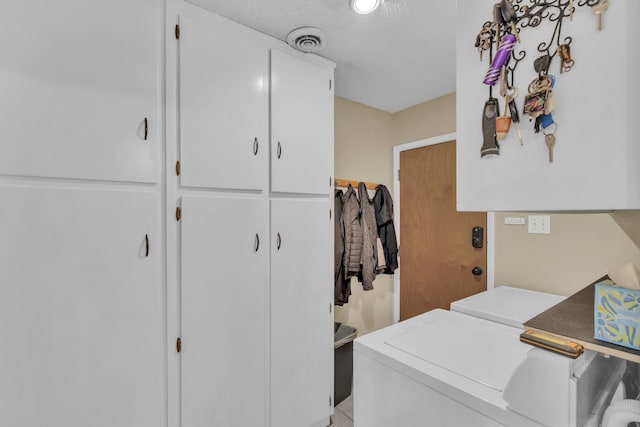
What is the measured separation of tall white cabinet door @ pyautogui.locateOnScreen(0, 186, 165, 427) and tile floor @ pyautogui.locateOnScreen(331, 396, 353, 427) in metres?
1.16

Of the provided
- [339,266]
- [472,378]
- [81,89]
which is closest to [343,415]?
[339,266]

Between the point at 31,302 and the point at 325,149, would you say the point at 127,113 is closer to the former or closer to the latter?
the point at 31,302

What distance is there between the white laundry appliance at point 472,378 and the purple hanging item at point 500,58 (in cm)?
65

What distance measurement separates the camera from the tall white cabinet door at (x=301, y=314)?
174cm

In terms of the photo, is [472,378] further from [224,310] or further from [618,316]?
[224,310]

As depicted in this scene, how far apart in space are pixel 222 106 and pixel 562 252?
2.29m

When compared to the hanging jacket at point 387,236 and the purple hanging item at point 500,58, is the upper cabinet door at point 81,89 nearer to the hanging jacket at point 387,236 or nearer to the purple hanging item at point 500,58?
the purple hanging item at point 500,58

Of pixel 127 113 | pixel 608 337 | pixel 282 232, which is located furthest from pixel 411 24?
pixel 608 337

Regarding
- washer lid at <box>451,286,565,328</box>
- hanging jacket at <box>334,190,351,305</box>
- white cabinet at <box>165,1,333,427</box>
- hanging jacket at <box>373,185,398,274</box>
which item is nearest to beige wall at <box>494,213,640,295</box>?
washer lid at <box>451,286,565,328</box>

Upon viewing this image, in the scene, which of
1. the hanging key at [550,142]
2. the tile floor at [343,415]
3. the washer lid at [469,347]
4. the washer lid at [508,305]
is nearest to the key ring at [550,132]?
the hanging key at [550,142]

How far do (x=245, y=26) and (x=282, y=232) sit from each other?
115 centimetres

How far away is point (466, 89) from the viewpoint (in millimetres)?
747

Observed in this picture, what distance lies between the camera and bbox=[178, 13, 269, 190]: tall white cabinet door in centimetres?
144

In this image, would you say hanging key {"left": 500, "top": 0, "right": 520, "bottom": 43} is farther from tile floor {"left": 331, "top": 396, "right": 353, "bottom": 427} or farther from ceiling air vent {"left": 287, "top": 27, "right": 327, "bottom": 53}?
tile floor {"left": 331, "top": 396, "right": 353, "bottom": 427}
